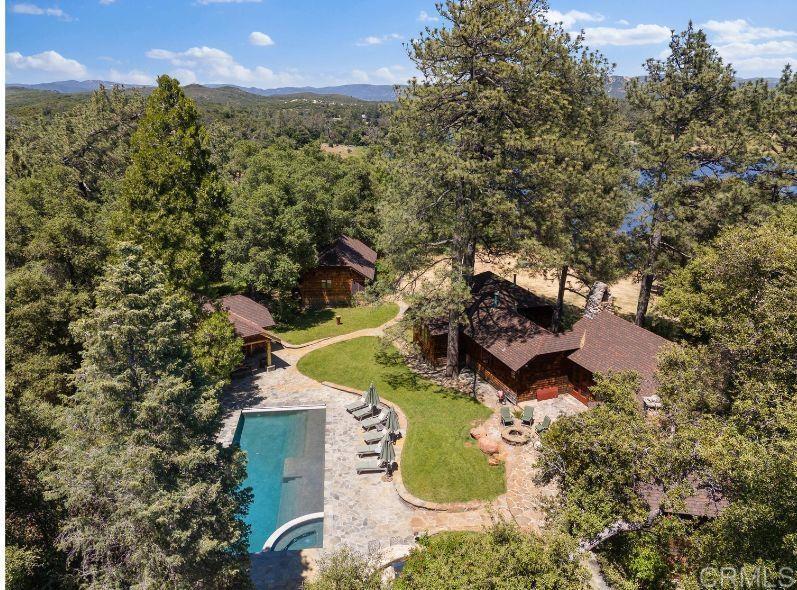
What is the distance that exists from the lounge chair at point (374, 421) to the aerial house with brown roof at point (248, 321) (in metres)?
8.27

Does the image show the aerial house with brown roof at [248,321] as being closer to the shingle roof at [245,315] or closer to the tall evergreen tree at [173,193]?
the shingle roof at [245,315]

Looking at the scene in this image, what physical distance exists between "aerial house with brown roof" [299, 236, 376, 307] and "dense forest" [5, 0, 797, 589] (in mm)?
2824

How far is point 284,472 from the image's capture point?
19.7 m

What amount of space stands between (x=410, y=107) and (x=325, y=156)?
3274cm

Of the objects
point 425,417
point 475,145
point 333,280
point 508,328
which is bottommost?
point 425,417

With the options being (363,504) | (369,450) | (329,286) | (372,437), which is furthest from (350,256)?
(363,504)

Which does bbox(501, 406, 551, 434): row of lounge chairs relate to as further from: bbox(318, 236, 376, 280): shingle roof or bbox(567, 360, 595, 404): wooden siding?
bbox(318, 236, 376, 280): shingle roof

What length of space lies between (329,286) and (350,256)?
3.26m

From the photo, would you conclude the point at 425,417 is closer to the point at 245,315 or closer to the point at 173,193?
the point at 245,315

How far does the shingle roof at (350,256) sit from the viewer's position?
38656 millimetres

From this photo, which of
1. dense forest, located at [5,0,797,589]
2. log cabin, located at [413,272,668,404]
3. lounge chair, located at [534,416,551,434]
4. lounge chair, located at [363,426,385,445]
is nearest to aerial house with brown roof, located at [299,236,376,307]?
dense forest, located at [5,0,797,589]

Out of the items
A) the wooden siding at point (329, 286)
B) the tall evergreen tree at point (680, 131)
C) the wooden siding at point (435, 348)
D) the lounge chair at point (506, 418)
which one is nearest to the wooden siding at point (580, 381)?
the lounge chair at point (506, 418)

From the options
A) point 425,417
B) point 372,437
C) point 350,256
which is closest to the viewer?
point 372,437

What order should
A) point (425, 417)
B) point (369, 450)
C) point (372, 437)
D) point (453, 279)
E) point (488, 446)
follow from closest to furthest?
1. point (369, 450)
2. point (488, 446)
3. point (372, 437)
4. point (425, 417)
5. point (453, 279)
